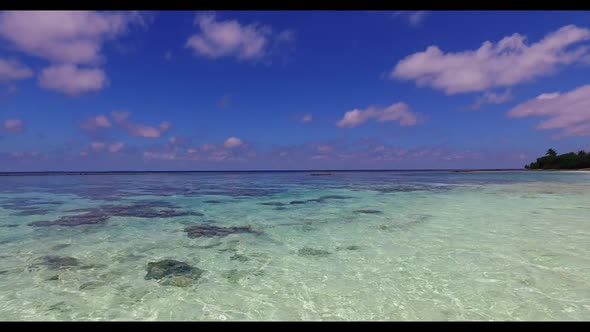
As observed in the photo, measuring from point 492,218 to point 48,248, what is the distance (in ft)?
56.6

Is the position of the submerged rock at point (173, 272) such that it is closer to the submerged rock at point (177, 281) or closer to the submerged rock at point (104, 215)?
the submerged rock at point (177, 281)

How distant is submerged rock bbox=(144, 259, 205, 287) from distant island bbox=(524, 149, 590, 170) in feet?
400

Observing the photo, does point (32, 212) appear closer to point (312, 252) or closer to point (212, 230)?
point (212, 230)

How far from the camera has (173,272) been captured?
764 centimetres

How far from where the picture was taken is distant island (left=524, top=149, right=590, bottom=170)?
302ft

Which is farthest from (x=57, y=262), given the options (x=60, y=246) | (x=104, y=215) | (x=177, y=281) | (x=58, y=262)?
(x=104, y=215)

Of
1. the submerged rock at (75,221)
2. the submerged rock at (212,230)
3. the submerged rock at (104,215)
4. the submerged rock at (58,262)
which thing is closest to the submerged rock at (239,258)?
the submerged rock at (212,230)

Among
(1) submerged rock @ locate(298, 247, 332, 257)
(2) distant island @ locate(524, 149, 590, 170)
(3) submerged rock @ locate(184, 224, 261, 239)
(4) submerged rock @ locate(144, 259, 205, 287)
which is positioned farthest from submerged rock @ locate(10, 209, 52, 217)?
(2) distant island @ locate(524, 149, 590, 170)

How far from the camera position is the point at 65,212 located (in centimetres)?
1714

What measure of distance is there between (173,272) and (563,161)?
12626 cm

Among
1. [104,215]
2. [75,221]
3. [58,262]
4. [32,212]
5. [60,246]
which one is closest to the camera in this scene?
[58,262]

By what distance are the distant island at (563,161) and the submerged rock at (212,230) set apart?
118m

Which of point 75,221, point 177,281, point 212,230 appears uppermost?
point 75,221
